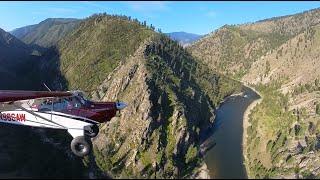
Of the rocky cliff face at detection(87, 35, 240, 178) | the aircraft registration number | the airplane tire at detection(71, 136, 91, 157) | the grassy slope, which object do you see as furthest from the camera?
the grassy slope

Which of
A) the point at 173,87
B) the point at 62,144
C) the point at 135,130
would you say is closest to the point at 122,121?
the point at 135,130

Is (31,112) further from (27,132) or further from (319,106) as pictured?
(319,106)

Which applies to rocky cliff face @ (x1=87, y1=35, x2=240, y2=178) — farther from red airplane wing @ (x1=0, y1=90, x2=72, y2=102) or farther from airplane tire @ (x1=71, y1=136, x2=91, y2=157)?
red airplane wing @ (x1=0, y1=90, x2=72, y2=102)

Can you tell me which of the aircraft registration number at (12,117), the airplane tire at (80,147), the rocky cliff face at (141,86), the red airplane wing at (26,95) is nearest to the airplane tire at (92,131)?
the airplane tire at (80,147)

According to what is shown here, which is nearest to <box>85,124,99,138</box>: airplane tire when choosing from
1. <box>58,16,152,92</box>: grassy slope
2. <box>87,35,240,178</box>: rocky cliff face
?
<box>87,35,240,178</box>: rocky cliff face

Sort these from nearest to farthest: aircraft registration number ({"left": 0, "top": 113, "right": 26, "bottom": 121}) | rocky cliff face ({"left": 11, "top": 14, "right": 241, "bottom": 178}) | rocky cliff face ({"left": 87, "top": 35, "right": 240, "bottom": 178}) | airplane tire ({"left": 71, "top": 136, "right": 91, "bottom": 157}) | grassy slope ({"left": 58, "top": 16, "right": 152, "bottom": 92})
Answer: airplane tire ({"left": 71, "top": 136, "right": 91, "bottom": 157}), aircraft registration number ({"left": 0, "top": 113, "right": 26, "bottom": 121}), rocky cliff face ({"left": 87, "top": 35, "right": 240, "bottom": 178}), rocky cliff face ({"left": 11, "top": 14, "right": 241, "bottom": 178}), grassy slope ({"left": 58, "top": 16, "right": 152, "bottom": 92})

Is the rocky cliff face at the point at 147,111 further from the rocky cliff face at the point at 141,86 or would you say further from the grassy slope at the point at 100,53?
the grassy slope at the point at 100,53

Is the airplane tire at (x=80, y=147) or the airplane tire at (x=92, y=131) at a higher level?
the airplane tire at (x=92, y=131)

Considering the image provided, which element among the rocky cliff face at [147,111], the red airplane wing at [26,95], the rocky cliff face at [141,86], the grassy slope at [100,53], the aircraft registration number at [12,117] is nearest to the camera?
the red airplane wing at [26,95]

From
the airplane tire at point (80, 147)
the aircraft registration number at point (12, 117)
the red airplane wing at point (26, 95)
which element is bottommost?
the airplane tire at point (80, 147)
